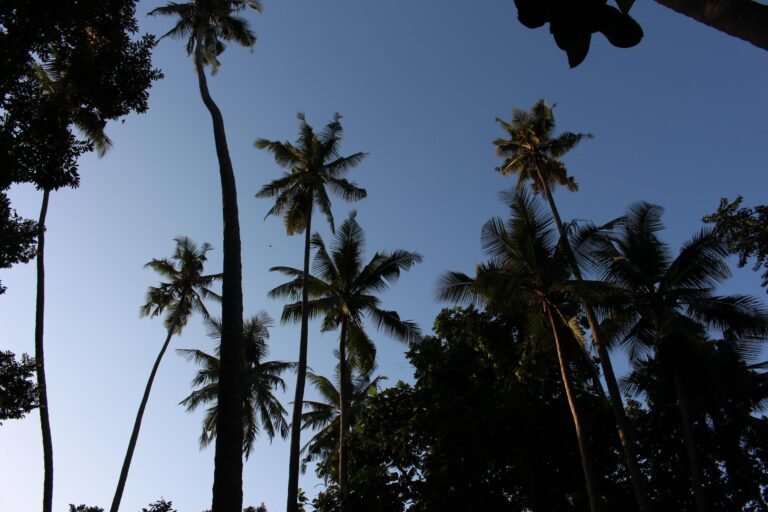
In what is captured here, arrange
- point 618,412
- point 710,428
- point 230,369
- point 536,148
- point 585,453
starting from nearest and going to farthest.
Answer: point 230,369
point 585,453
point 618,412
point 710,428
point 536,148

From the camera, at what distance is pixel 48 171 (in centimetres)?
994

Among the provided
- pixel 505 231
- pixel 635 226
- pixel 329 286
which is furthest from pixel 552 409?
pixel 329 286

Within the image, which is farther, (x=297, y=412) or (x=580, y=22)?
(x=297, y=412)

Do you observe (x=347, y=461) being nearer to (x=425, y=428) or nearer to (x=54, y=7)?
(x=425, y=428)

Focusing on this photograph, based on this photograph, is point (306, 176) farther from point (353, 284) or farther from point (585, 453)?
point (585, 453)

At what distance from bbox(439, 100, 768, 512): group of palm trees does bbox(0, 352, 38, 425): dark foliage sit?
1076 cm

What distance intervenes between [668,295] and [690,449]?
188 inches

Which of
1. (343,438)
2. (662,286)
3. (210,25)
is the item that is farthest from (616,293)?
(210,25)

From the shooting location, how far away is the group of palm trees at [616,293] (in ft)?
48.5

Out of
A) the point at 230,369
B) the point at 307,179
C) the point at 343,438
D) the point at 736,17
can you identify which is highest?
the point at 307,179

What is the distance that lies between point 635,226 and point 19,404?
18233 millimetres

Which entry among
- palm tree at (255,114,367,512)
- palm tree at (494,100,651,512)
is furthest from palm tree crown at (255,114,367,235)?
palm tree at (494,100,651,512)

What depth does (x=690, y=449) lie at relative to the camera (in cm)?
1433

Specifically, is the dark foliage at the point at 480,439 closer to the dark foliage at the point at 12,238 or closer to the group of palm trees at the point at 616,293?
the group of palm trees at the point at 616,293
